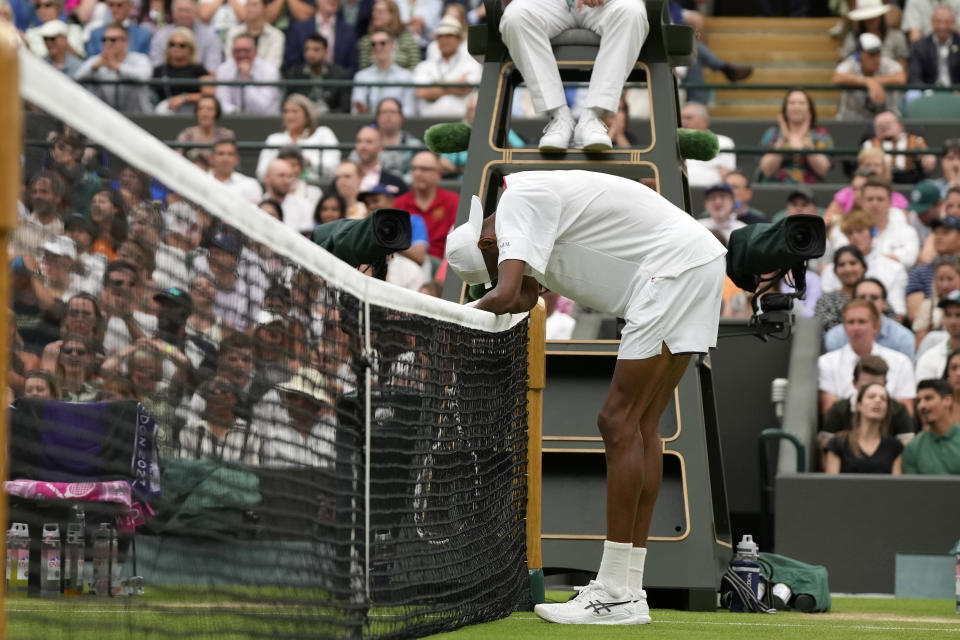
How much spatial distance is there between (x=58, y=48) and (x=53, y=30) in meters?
0.22

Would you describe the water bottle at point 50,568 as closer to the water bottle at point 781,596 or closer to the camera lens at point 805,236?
the camera lens at point 805,236

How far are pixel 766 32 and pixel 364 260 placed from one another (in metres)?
13.6

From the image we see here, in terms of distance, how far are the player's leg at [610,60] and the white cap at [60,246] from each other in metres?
5.95

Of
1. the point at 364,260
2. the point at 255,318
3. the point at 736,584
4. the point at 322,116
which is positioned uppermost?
the point at 322,116

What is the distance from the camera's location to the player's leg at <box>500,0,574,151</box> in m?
9.27

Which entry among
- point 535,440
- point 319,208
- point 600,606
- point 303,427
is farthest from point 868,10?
point 303,427

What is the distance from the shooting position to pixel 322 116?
17422 mm

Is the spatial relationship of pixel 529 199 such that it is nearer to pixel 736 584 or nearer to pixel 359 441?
pixel 359 441

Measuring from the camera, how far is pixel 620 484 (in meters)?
6.65

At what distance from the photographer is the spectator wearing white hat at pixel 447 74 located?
17.2 m

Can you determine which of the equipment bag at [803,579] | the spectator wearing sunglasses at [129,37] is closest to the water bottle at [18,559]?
the equipment bag at [803,579]

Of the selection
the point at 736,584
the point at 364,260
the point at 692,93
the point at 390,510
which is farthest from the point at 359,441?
the point at 692,93

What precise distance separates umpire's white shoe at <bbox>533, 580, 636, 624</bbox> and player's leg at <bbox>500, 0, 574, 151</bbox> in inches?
129

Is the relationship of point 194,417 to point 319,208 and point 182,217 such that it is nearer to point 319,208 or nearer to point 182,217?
point 182,217
